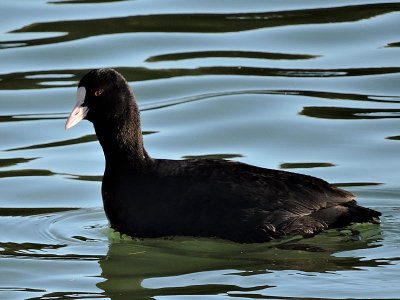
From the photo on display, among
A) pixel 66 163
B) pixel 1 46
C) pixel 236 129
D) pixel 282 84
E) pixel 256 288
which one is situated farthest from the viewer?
pixel 1 46

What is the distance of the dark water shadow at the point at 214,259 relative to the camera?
831cm

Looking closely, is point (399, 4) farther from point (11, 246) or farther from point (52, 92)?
point (11, 246)

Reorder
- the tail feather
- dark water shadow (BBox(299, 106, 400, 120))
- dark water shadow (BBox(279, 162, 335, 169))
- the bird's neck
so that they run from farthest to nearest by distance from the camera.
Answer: dark water shadow (BBox(299, 106, 400, 120)) → dark water shadow (BBox(279, 162, 335, 169)) → the bird's neck → the tail feather

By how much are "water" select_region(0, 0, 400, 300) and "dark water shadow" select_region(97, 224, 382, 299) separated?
0.01m

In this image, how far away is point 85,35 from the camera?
14.0 m

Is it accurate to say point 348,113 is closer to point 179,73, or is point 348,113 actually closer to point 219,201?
point 179,73

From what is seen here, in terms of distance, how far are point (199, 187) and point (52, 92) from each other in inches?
159

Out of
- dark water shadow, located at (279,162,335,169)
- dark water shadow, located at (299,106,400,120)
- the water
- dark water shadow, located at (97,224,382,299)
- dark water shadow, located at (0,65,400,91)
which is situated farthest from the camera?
dark water shadow, located at (0,65,400,91)

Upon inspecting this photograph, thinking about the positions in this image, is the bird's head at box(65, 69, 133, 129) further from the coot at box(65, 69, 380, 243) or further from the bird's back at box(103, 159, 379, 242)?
the bird's back at box(103, 159, 379, 242)

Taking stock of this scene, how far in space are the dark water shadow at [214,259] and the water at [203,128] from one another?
1 cm

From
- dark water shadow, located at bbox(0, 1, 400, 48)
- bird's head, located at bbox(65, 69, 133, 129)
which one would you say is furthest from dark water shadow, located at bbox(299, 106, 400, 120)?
bird's head, located at bbox(65, 69, 133, 129)

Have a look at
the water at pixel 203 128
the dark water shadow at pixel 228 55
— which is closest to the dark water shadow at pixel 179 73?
the water at pixel 203 128

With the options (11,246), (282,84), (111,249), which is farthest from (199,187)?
(282,84)

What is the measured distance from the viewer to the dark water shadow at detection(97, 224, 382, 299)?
831 centimetres
